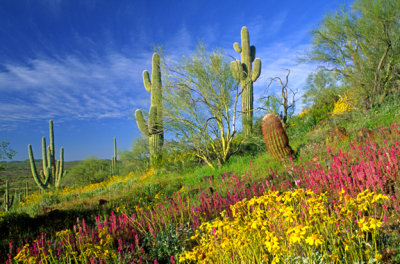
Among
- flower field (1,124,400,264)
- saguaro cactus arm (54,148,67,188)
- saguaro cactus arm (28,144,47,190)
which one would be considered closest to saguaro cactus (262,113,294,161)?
flower field (1,124,400,264)

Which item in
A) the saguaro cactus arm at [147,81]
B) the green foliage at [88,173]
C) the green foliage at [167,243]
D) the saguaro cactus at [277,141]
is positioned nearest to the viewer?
the green foliage at [167,243]

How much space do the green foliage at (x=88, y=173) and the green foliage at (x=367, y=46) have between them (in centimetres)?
1827

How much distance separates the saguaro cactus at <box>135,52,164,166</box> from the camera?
13.5 meters

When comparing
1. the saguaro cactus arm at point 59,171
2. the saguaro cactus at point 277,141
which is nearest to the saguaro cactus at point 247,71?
the saguaro cactus at point 277,141

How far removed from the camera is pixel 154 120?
13.0 metres

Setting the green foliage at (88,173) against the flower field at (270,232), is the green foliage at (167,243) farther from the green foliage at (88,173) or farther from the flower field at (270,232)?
the green foliage at (88,173)

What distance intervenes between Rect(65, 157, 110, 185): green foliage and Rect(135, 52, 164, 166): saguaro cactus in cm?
594

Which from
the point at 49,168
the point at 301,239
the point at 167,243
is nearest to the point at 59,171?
the point at 49,168

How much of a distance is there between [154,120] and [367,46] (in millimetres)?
12845

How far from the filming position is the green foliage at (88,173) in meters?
20.0

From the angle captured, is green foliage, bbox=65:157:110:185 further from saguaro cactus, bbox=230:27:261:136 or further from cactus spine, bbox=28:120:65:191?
saguaro cactus, bbox=230:27:261:136

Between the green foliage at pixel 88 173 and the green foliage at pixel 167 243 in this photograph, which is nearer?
the green foliage at pixel 167 243

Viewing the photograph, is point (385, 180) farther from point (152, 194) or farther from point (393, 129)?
point (152, 194)

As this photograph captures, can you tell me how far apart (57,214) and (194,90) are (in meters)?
7.06
